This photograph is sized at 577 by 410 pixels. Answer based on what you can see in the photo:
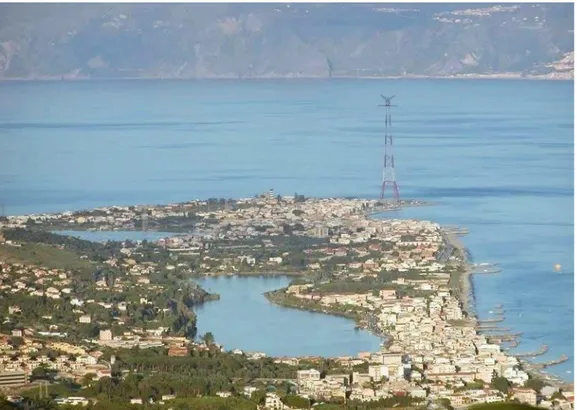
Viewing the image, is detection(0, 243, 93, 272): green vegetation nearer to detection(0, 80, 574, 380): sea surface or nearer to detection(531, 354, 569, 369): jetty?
detection(0, 80, 574, 380): sea surface

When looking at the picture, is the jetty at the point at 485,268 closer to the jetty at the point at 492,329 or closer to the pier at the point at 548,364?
the jetty at the point at 492,329

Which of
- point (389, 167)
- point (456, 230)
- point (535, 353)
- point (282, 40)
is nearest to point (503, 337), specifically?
point (535, 353)

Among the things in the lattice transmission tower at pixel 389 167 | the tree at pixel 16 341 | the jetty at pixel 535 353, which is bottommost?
the jetty at pixel 535 353

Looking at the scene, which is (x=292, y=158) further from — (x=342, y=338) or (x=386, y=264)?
(x=342, y=338)

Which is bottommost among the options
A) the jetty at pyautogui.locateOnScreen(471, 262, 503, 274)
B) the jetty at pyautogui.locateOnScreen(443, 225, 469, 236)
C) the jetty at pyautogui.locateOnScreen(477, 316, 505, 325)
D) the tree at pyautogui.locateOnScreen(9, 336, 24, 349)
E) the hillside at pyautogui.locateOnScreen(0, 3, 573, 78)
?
the tree at pyautogui.locateOnScreen(9, 336, 24, 349)

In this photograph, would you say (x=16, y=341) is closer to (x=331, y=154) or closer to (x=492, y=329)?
(x=492, y=329)

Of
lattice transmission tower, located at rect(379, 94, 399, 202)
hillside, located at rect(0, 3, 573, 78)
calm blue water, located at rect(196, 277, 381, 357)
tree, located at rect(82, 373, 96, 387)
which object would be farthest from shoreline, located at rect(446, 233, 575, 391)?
hillside, located at rect(0, 3, 573, 78)

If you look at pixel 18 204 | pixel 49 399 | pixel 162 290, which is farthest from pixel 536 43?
pixel 49 399

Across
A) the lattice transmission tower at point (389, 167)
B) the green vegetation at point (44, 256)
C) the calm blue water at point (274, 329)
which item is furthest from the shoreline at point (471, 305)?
the lattice transmission tower at point (389, 167)
